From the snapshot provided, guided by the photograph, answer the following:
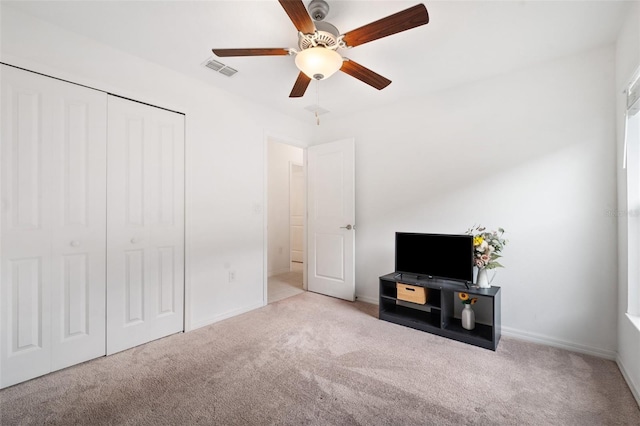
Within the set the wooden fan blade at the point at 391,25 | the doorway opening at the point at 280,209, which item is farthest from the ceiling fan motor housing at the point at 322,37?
the doorway opening at the point at 280,209


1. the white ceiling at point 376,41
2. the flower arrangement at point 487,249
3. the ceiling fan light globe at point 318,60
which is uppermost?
the white ceiling at point 376,41

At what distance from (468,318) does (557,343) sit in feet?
2.38

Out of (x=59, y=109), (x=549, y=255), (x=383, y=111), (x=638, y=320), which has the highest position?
(x=383, y=111)

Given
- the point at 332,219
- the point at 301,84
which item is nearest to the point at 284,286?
the point at 332,219

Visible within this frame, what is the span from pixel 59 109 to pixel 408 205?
3.33 metres

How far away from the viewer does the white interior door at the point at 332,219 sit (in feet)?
12.5

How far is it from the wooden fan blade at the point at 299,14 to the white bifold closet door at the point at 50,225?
177 centimetres

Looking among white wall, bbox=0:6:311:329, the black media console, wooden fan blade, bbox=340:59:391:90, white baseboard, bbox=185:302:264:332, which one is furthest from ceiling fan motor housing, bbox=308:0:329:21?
white baseboard, bbox=185:302:264:332

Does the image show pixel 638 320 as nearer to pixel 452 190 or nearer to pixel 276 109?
pixel 452 190

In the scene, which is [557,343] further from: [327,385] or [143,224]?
[143,224]

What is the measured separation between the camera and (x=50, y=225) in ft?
6.77

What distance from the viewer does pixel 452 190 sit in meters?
3.08

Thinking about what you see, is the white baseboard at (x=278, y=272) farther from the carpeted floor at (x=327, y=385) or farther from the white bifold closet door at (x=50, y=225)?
the white bifold closet door at (x=50, y=225)

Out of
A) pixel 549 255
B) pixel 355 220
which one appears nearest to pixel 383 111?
pixel 355 220
